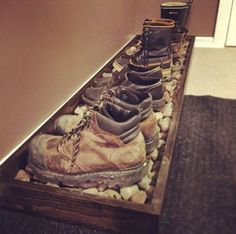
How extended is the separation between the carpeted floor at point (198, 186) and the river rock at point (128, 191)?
0.10 m

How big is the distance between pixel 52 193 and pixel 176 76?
101 cm

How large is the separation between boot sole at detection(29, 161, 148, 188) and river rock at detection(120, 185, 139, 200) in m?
0.01

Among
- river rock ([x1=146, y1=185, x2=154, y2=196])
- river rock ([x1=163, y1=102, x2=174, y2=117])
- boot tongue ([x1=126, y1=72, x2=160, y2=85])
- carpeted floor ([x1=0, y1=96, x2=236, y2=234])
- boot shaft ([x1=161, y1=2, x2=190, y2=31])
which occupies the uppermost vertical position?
boot shaft ([x1=161, y1=2, x2=190, y2=31])

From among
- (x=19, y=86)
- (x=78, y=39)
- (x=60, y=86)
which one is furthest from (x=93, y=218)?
(x=78, y=39)

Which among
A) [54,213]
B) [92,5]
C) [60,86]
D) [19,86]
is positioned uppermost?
[92,5]

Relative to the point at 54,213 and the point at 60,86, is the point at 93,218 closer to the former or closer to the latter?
the point at 54,213

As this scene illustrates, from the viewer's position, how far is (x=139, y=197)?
0.89 m

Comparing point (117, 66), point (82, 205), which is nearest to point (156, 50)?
point (117, 66)

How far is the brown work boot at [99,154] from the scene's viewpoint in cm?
91

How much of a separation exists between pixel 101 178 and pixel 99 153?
0.08m

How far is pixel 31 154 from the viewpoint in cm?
99

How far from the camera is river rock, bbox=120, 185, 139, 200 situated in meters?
0.91

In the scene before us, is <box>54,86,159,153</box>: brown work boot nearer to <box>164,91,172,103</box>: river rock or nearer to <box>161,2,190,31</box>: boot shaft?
<box>164,91,172,103</box>: river rock

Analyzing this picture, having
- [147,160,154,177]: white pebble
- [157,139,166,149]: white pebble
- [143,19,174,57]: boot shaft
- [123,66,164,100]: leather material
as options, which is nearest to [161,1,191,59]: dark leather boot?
[143,19,174,57]: boot shaft
